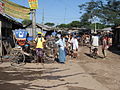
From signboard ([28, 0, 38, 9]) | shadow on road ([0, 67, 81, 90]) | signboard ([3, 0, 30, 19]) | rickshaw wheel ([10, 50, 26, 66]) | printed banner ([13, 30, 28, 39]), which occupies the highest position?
signboard ([28, 0, 38, 9])

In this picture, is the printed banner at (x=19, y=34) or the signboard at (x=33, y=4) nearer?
the signboard at (x=33, y=4)

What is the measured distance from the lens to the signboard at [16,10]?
11531 mm

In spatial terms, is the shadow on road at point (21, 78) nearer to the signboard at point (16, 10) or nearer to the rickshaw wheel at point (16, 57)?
the rickshaw wheel at point (16, 57)

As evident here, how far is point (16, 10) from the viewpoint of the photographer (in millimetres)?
11977

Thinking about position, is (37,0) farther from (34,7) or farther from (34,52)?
(34,52)

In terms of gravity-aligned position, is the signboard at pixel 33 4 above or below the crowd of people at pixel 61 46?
above

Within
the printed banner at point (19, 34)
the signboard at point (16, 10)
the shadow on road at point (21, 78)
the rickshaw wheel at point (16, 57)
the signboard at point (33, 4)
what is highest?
the signboard at point (33, 4)

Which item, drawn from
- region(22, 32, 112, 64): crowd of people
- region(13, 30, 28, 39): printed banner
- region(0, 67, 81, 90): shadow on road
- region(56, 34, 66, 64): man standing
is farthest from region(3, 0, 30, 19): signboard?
region(13, 30, 28, 39): printed banner

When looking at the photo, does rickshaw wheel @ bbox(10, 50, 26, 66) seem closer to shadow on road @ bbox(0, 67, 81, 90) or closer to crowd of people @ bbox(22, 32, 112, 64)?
crowd of people @ bbox(22, 32, 112, 64)

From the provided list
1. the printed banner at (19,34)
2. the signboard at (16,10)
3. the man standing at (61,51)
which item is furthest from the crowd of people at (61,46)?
the printed banner at (19,34)

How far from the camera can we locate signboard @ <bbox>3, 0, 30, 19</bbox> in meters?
11.5

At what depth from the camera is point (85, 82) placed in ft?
22.8

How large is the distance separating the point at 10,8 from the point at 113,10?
2468cm

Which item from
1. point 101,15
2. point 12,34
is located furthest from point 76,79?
point 101,15
